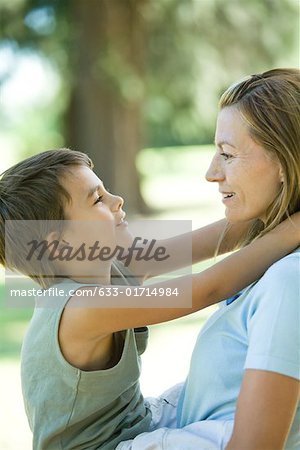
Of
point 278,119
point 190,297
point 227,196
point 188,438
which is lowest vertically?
point 188,438

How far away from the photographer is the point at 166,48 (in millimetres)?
14234

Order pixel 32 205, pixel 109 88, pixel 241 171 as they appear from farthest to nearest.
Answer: pixel 109 88, pixel 32 205, pixel 241 171

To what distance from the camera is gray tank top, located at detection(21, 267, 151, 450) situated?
2.41m

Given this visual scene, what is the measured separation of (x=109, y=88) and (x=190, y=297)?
1029cm

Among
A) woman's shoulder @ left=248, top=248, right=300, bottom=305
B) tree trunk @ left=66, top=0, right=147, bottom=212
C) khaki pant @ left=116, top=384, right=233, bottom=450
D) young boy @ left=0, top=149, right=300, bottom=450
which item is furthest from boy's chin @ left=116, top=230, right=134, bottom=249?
tree trunk @ left=66, top=0, right=147, bottom=212

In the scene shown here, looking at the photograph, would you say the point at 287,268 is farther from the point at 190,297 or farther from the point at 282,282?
the point at 190,297

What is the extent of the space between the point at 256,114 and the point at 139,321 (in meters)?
0.71

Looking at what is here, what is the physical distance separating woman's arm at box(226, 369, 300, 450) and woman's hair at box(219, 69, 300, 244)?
0.63m

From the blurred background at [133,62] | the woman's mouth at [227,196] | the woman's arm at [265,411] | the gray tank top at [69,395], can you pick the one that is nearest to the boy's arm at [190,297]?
the gray tank top at [69,395]

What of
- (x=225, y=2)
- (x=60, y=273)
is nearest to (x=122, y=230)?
(x=60, y=273)

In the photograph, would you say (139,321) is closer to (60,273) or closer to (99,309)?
(99,309)

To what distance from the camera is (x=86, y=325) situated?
237 cm

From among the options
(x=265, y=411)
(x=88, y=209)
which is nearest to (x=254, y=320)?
(x=265, y=411)

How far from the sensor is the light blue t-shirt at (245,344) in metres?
1.98
